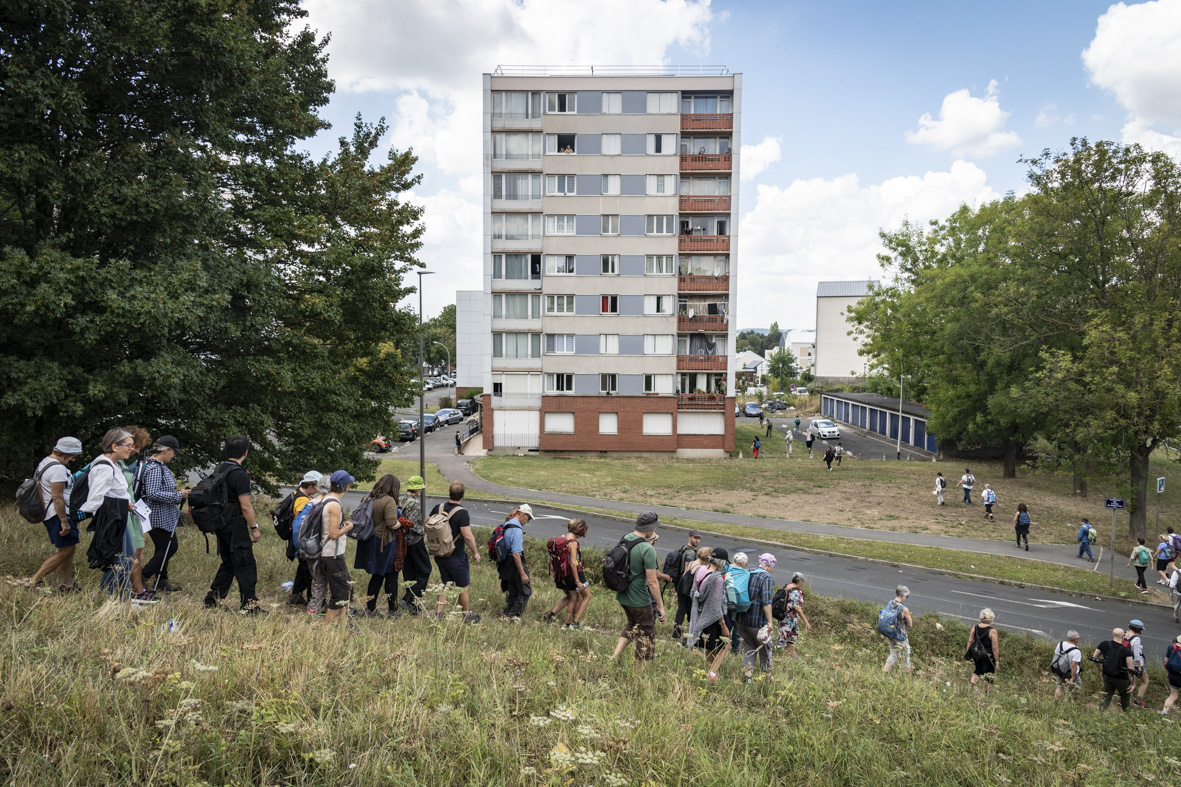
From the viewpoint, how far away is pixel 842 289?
10975cm

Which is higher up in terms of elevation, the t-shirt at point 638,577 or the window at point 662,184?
the window at point 662,184

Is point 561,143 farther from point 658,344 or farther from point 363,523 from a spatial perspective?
point 363,523

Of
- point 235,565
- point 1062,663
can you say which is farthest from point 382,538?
point 1062,663

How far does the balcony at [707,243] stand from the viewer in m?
43.5

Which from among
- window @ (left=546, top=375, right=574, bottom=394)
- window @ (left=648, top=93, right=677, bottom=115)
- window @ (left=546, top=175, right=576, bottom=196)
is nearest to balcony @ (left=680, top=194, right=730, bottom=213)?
window @ (left=648, top=93, right=677, bottom=115)

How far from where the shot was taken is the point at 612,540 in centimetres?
2069

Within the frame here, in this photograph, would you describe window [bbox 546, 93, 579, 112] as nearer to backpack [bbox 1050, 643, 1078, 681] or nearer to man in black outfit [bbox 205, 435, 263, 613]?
backpack [bbox 1050, 643, 1078, 681]

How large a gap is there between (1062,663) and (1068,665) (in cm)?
8

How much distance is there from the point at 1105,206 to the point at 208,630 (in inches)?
1191

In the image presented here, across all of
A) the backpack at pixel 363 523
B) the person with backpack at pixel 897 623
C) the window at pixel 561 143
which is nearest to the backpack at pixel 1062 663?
the person with backpack at pixel 897 623

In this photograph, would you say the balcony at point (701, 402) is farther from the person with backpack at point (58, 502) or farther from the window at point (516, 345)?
the person with backpack at point (58, 502)

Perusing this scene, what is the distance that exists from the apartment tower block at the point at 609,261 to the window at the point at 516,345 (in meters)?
0.08

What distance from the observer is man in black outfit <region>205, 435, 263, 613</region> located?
678 cm

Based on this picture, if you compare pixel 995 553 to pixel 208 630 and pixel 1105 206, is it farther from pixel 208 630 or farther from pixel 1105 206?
pixel 208 630
